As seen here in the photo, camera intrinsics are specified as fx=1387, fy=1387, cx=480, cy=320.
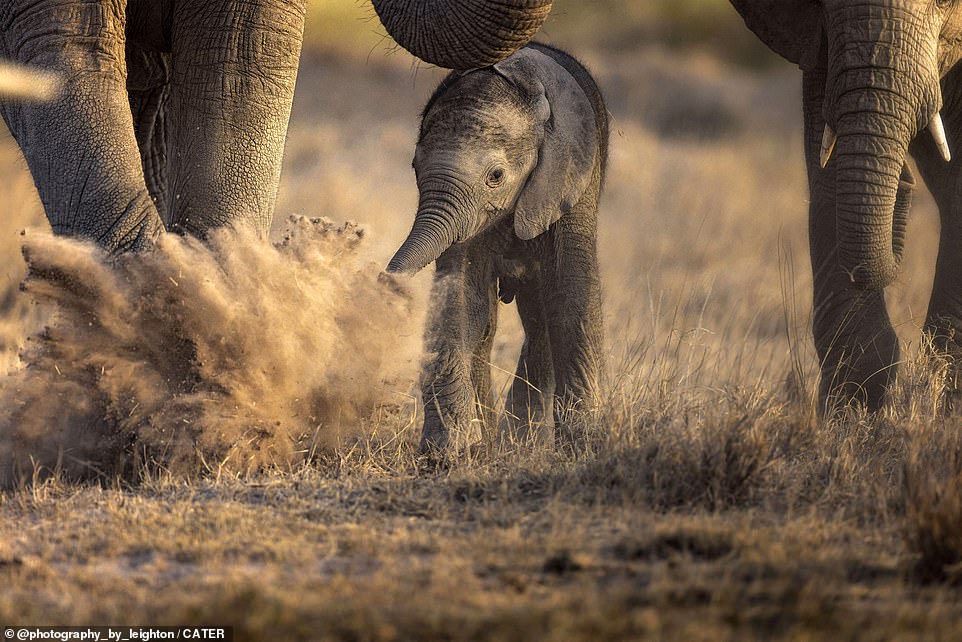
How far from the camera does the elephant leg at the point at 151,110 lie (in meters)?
5.89

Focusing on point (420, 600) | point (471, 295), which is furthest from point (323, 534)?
point (471, 295)

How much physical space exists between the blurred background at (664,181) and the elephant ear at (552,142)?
1.67 ft

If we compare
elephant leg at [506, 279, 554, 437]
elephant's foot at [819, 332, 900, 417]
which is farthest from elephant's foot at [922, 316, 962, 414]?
elephant leg at [506, 279, 554, 437]

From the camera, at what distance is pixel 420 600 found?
3.13 metres

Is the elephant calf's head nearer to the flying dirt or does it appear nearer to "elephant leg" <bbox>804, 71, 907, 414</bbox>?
the flying dirt

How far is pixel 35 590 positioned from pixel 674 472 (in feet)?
6.25

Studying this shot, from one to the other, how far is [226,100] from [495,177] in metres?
1.28

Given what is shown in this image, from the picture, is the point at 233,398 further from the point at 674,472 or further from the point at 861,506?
the point at 861,506

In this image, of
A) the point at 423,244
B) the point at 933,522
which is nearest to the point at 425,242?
the point at 423,244

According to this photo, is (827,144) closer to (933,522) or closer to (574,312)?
(574,312)

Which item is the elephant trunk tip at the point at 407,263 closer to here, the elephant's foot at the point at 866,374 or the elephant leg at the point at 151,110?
the elephant leg at the point at 151,110

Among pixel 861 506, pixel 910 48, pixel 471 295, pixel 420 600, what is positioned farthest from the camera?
pixel 471 295

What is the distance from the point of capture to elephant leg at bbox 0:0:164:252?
4625 mm

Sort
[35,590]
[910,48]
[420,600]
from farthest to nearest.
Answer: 1. [910,48]
2. [35,590]
3. [420,600]
